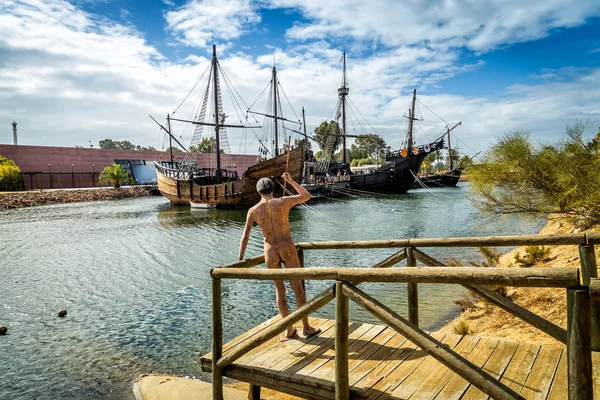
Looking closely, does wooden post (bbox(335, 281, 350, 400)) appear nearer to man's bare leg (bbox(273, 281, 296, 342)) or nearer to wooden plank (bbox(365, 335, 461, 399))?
wooden plank (bbox(365, 335, 461, 399))

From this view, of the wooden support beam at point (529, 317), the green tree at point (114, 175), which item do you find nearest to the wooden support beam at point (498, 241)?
the wooden support beam at point (529, 317)

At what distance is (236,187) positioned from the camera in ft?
106

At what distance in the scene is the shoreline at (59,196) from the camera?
3547 centimetres

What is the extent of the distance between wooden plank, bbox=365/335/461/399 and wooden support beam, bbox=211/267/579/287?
0.86 m

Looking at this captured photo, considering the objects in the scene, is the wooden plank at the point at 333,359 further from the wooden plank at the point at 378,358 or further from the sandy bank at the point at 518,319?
the sandy bank at the point at 518,319

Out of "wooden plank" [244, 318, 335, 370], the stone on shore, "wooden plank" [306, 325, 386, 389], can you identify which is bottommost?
the stone on shore

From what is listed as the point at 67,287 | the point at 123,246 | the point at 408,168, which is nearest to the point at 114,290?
the point at 67,287

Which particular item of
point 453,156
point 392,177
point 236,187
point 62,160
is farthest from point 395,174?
point 62,160

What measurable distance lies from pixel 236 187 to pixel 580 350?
31023 millimetres

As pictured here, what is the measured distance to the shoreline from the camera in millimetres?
35469

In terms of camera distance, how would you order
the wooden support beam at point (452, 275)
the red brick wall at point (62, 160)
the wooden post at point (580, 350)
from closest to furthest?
the wooden post at point (580, 350), the wooden support beam at point (452, 275), the red brick wall at point (62, 160)

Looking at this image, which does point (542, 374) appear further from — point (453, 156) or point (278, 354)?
point (453, 156)

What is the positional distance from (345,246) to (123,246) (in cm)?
1456

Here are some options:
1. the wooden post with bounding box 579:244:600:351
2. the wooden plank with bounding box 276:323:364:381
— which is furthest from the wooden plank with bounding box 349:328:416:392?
the wooden post with bounding box 579:244:600:351
